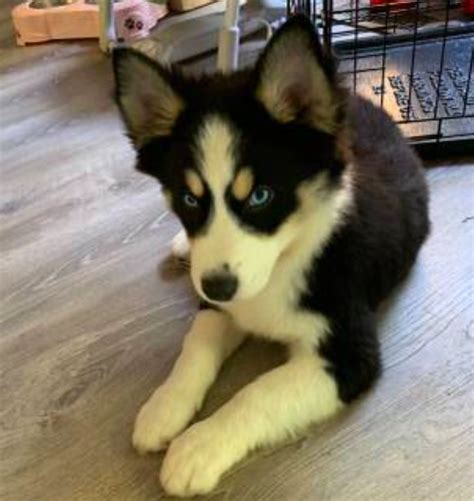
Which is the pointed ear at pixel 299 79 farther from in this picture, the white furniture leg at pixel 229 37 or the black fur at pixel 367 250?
the white furniture leg at pixel 229 37

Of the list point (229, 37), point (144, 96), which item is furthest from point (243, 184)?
point (229, 37)

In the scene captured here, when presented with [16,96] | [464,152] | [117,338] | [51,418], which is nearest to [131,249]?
[117,338]

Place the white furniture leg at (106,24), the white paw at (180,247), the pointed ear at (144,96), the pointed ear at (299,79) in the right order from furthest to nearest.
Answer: the white furniture leg at (106,24) < the white paw at (180,247) < the pointed ear at (144,96) < the pointed ear at (299,79)

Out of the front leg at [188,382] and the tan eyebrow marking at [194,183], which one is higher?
the tan eyebrow marking at [194,183]

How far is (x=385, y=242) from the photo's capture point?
5.27ft

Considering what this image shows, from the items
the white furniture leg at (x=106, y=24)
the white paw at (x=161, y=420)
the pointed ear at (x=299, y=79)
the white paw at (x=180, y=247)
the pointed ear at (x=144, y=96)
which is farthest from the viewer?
the white furniture leg at (x=106, y=24)

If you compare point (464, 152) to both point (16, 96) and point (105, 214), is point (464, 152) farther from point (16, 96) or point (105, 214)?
point (16, 96)

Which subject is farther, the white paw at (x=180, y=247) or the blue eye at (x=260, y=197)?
the white paw at (x=180, y=247)

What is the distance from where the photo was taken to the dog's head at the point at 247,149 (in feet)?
4.08

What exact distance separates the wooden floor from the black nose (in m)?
0.39

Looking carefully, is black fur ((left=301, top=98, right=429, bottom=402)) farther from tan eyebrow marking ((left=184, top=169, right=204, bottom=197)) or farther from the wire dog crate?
the wire dog crate

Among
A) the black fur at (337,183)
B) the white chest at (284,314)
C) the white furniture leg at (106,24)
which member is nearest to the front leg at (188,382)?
the white chest at (284,314)

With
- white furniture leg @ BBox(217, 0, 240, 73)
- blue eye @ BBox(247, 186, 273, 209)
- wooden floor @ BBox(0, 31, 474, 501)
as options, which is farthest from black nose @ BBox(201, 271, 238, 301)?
white furniture leg @ BBox(217, 0, 240, 73)

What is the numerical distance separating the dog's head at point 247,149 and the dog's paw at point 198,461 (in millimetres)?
292
